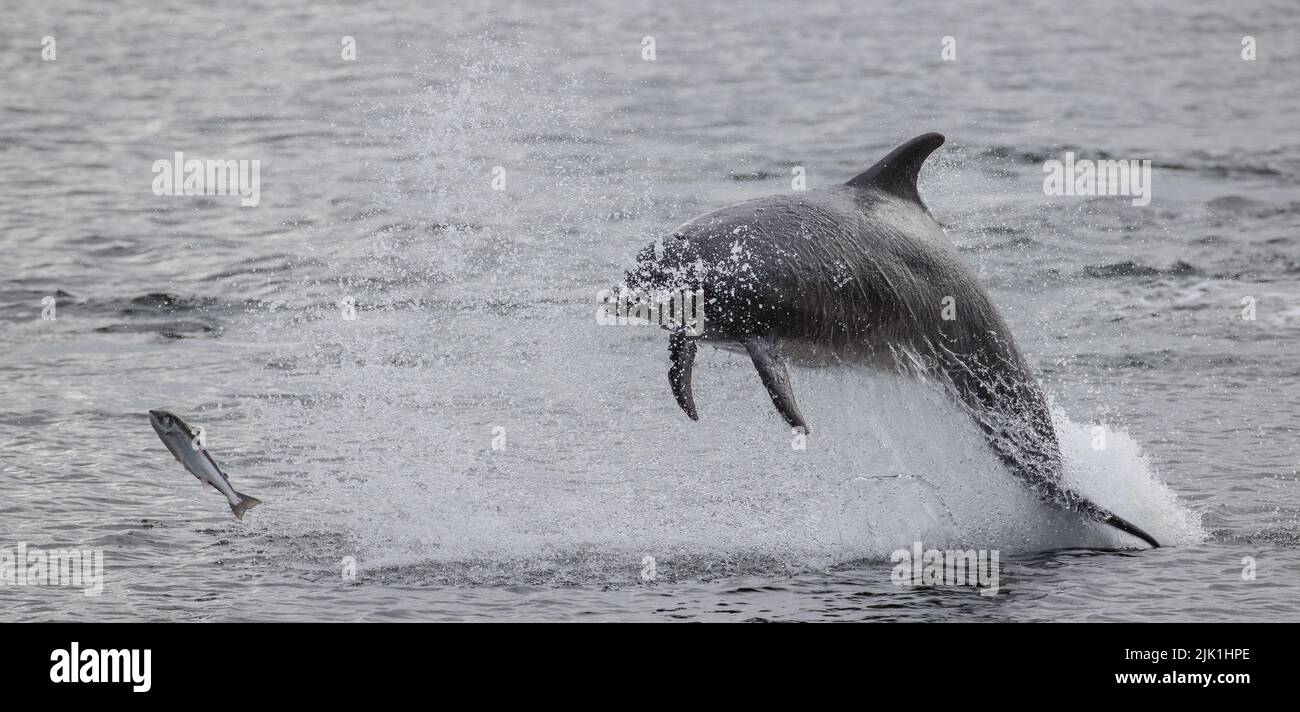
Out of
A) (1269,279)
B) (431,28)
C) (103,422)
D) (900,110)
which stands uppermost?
(431,28)

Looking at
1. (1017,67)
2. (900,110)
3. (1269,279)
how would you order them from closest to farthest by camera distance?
(1269,279)
(900,110)
(1017,67)

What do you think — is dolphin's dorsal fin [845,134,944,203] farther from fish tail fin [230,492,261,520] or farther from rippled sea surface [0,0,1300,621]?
fish tail fin [230,492,261,520]

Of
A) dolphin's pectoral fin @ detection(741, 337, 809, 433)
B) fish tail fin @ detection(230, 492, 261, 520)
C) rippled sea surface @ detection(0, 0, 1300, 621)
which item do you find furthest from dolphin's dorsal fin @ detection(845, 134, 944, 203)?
fish tail fin @ detection(230, 492, 261, 520)

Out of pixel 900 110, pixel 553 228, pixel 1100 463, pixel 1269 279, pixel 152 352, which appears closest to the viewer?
pixel 1100 463

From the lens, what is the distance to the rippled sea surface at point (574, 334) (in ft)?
31.9

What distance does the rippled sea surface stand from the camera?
9.73 metres

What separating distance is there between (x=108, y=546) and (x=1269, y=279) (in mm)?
13528

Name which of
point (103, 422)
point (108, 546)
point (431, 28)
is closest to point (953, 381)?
point (108, 546)

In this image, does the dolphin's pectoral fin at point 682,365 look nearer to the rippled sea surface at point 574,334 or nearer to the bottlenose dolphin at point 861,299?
the bottlenose dolphin at point 861,299

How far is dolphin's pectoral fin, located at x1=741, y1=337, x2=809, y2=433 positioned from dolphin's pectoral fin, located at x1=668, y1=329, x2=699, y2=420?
0.31 meters

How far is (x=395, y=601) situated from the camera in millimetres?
8984

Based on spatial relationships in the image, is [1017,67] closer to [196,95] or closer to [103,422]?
[196,95]

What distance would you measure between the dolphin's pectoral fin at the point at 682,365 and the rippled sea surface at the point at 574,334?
43.6 inches

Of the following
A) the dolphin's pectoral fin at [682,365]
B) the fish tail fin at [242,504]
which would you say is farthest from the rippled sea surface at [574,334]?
the dolphin's pectoral fin at [682,365]
